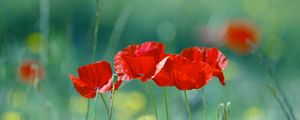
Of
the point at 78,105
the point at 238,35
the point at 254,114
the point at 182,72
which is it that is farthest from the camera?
the point at 238,35

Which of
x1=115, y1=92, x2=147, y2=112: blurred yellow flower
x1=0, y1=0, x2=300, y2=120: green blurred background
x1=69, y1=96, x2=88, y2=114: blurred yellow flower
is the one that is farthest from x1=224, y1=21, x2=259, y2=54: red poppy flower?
x1=69, y1=96, x2=88, y2=114: blurred yellow flower

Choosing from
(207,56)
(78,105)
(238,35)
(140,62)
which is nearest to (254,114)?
(78,105)

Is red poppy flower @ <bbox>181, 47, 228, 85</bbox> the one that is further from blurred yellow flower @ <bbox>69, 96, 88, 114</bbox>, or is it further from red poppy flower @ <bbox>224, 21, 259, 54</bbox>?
red poppy flower @ <bbox>224, 21, 259, 54</bbox>

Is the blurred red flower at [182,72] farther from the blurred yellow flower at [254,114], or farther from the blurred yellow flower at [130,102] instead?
the blurred yellow flower at [130,102]

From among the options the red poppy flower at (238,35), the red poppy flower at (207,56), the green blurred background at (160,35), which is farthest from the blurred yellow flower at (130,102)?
the red poppy flower at (207,56)

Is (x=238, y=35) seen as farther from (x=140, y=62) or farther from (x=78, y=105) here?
(x=140, y=62)
